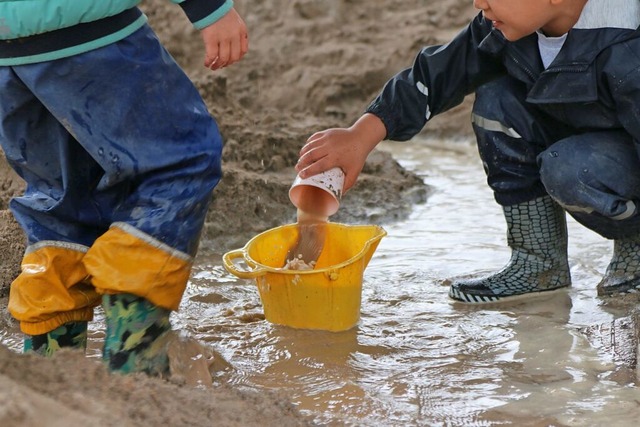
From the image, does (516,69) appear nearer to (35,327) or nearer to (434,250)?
(434,250)

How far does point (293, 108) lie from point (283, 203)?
1986 millimetres

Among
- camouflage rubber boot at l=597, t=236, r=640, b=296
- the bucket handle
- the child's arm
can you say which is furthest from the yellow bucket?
camouflage rubber boot at l=597, t=236, r=640, b=296

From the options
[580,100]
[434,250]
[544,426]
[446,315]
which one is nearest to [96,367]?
[544,426]

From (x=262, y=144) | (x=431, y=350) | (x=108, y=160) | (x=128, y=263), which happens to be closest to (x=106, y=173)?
(x=108, y=160)

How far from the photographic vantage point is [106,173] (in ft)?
7.04

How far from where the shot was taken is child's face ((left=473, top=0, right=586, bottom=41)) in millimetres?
2566

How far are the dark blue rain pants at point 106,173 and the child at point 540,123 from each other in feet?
1.80

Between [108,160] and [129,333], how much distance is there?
366 mm

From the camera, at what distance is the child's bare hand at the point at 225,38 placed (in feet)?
7.09

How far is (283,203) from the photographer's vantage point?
394 cm

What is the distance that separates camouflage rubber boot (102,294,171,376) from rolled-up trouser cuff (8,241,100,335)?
0.14 m

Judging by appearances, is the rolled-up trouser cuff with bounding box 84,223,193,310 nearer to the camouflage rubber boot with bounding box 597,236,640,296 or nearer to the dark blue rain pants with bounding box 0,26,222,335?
the dark blue rain pants with bounding box 0,26,222,335

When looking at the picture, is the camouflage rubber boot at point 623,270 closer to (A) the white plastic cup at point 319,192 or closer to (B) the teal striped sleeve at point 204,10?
(A) the white plastic cup at point 319,192

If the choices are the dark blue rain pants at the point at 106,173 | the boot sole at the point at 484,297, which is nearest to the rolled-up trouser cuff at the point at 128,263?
the dark blue rain pants at the point at 106,173
